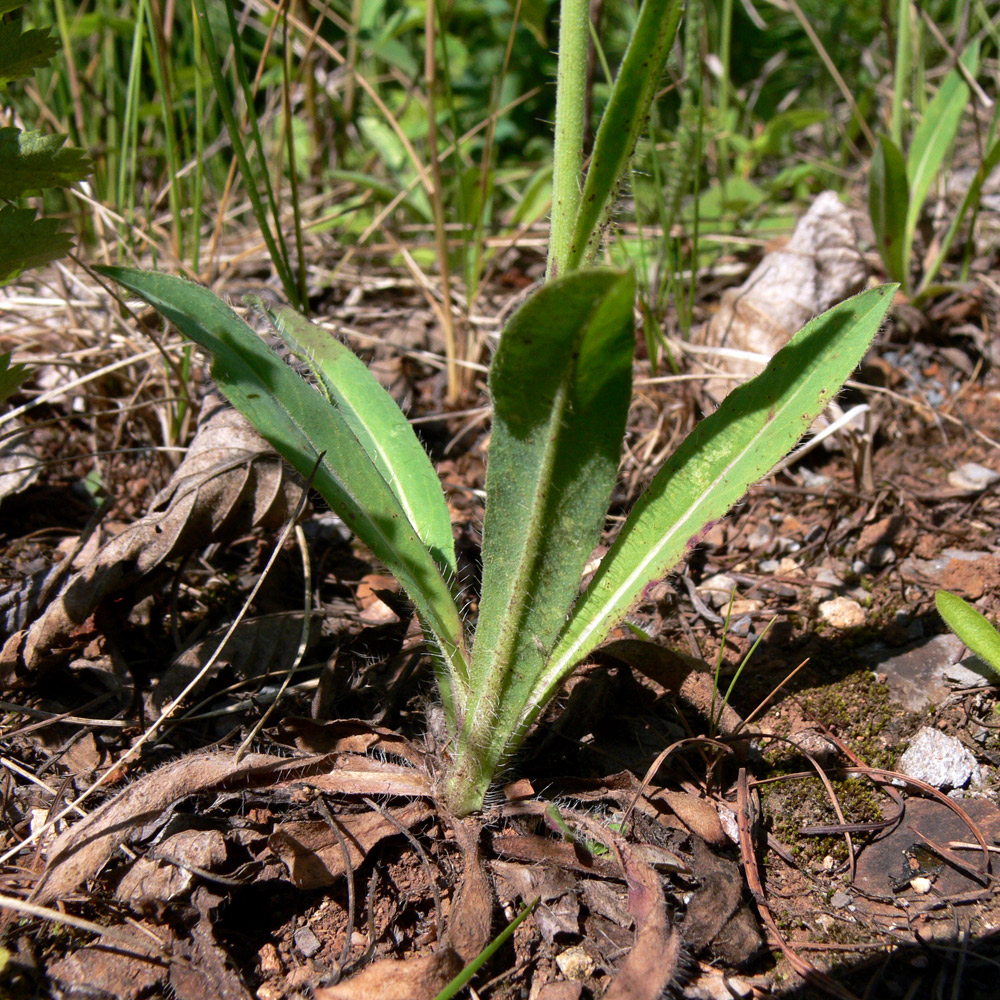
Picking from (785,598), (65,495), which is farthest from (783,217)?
(65,495)

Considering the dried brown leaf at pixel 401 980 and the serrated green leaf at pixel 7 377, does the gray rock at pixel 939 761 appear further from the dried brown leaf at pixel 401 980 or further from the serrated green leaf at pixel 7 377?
the serrated green leaf at pixel 7 377

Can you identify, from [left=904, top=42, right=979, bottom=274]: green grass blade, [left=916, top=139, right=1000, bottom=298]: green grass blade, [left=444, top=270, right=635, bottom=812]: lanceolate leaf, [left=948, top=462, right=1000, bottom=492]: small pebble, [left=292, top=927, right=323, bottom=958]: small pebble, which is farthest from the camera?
[left=904, top=42, right=979, bottom=274]: green grass blade

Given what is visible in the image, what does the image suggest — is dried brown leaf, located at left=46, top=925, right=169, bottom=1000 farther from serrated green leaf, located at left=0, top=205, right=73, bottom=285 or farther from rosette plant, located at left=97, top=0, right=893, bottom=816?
serrated green leaf, located at left=0, top=205, right=73, bottom=285

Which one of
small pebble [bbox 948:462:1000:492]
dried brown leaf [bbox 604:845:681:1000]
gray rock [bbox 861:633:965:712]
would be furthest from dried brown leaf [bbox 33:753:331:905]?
small pebble [bbox 948:462:1000:492]

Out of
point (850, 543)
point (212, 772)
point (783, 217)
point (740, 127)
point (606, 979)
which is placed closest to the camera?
point (606, 979)

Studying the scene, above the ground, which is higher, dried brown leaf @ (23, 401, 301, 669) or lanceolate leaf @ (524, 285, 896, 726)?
lanceolate leaf @ (524, 285, 896, 726)

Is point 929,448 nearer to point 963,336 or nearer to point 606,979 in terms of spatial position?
point 963,336

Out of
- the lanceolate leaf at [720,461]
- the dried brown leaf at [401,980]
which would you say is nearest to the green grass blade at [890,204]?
the lanceolate leaf at [720,461]
